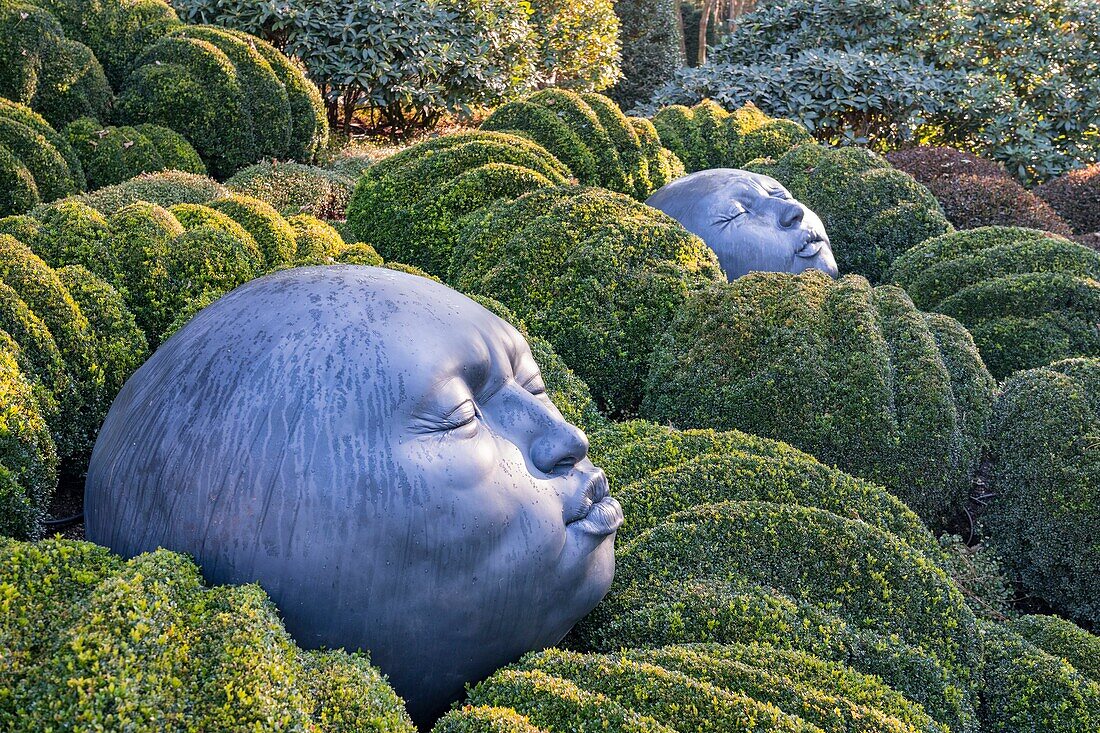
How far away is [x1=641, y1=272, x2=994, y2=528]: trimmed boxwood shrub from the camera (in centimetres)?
455

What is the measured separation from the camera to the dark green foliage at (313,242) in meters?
4.36

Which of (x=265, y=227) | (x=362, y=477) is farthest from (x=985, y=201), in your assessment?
(x=362, y=477)

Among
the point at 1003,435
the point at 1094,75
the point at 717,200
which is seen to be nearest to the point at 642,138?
the point at 717,200

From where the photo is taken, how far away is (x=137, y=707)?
1.91 meters

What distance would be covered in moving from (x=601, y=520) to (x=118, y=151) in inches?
240

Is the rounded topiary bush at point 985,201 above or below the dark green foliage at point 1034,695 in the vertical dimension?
below

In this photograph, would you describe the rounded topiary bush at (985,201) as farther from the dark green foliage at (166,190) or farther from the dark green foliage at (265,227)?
the dark green foliage at (265,227)

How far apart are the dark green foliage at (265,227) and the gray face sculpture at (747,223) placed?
267 centimetres

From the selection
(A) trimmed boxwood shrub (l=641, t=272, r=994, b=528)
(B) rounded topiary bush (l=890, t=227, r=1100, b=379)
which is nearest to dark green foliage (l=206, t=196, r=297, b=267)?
(A) trimmed boxwood shrub (l=641, t=272, r=994, b=528)

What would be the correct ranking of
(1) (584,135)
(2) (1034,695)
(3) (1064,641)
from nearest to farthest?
(2) (1034,695), (3) (1064,641), (1) (584,135)

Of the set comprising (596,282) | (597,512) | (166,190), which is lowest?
(596,282)

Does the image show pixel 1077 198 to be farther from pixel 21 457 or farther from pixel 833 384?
pixel 21 457

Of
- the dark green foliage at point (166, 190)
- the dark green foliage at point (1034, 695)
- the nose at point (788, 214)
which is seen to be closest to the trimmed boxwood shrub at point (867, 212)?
the nose at point (788, 214)

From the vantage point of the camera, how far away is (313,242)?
452 centimetres
